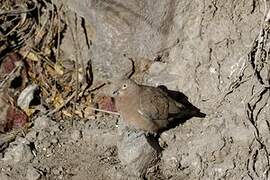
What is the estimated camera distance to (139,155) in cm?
635

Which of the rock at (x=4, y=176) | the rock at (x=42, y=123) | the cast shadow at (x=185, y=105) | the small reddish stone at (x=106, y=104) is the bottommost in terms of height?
the rock at (x=4, y=176)

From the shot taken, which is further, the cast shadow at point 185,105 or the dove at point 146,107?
the cast shadow at point 185,105

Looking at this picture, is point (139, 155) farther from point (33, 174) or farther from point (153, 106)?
point (33, 174)

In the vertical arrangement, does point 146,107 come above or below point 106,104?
above

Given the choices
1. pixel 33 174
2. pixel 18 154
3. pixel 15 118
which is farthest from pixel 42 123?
pixel 33 174

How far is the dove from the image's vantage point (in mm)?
6441

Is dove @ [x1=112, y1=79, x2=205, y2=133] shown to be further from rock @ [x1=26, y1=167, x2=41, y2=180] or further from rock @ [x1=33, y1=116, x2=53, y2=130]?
rock @ [x1=26, y1=167, x2=41, y2=180]

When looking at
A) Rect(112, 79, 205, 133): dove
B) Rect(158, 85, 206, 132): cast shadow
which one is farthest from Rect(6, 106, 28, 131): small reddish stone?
Rect(158, 85, 206, 132): cast shadow

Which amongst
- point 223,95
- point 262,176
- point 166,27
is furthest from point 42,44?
point 262,176

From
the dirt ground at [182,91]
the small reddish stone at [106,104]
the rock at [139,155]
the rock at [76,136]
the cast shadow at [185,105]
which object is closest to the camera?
the dirt ground at [182,91]

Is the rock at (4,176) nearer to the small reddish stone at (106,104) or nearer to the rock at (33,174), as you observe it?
the rock at (33,174)

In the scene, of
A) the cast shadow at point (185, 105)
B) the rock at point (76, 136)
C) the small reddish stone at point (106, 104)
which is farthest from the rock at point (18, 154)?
the cast shadow at point (185, 105)

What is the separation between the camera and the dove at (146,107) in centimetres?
644

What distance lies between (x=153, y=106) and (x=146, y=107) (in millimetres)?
73
